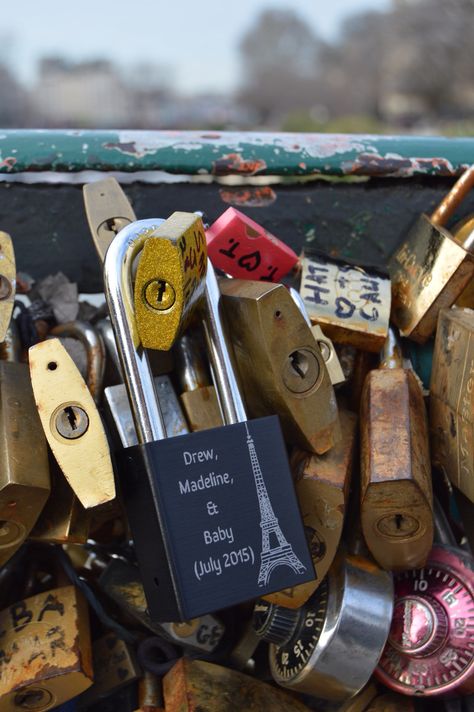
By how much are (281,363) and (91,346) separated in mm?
369

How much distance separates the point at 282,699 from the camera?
1.18 meters

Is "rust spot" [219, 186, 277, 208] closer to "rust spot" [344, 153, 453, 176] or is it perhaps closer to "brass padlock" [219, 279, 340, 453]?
"rust spot" [344, 153, 453, 176]

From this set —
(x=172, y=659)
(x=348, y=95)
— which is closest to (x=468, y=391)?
(x=172, y=659)

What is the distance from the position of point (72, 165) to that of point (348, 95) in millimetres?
50738

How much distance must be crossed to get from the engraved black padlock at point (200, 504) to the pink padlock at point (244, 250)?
0.71 ft

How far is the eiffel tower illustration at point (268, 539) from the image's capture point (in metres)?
1.00

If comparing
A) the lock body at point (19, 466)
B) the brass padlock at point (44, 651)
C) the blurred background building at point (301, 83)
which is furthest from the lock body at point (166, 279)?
the blurred background building at point (301, 83)

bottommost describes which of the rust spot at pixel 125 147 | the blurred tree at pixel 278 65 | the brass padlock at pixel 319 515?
the blurred tree at pixel 278 65

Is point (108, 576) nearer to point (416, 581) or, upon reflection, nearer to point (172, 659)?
point (172, 659)

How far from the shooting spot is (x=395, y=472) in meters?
1.08

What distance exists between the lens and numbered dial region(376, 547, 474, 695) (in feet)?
3.80

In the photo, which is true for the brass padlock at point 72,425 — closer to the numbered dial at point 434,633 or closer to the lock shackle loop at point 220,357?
the lock shackle loop at point 220,357

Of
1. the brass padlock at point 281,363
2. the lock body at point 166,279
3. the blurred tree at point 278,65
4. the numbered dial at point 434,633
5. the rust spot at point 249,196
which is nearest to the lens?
the lock body at point 166,279

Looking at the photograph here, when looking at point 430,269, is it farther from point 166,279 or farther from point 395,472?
point 166,279
